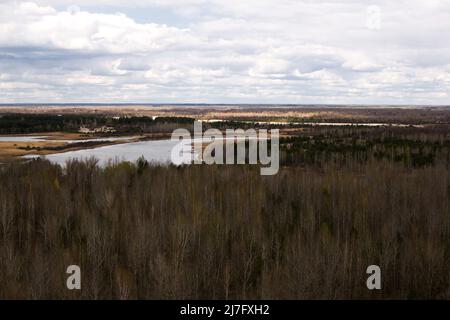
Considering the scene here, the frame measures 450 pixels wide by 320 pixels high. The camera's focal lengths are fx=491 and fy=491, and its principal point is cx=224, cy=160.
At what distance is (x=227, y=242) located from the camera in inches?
624

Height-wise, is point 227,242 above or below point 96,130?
below

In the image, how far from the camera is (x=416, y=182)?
29031 millimetres

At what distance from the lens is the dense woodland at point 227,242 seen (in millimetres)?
12180

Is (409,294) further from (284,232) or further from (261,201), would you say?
(261,201)

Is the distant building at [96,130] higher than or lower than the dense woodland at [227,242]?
higher

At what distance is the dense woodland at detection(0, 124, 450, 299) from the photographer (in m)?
12.2

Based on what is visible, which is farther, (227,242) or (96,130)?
(96,130)

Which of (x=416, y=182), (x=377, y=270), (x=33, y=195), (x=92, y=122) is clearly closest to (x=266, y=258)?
(x=377, y=270)

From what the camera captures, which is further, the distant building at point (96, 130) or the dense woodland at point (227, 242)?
the distant building at point (96, 130)
